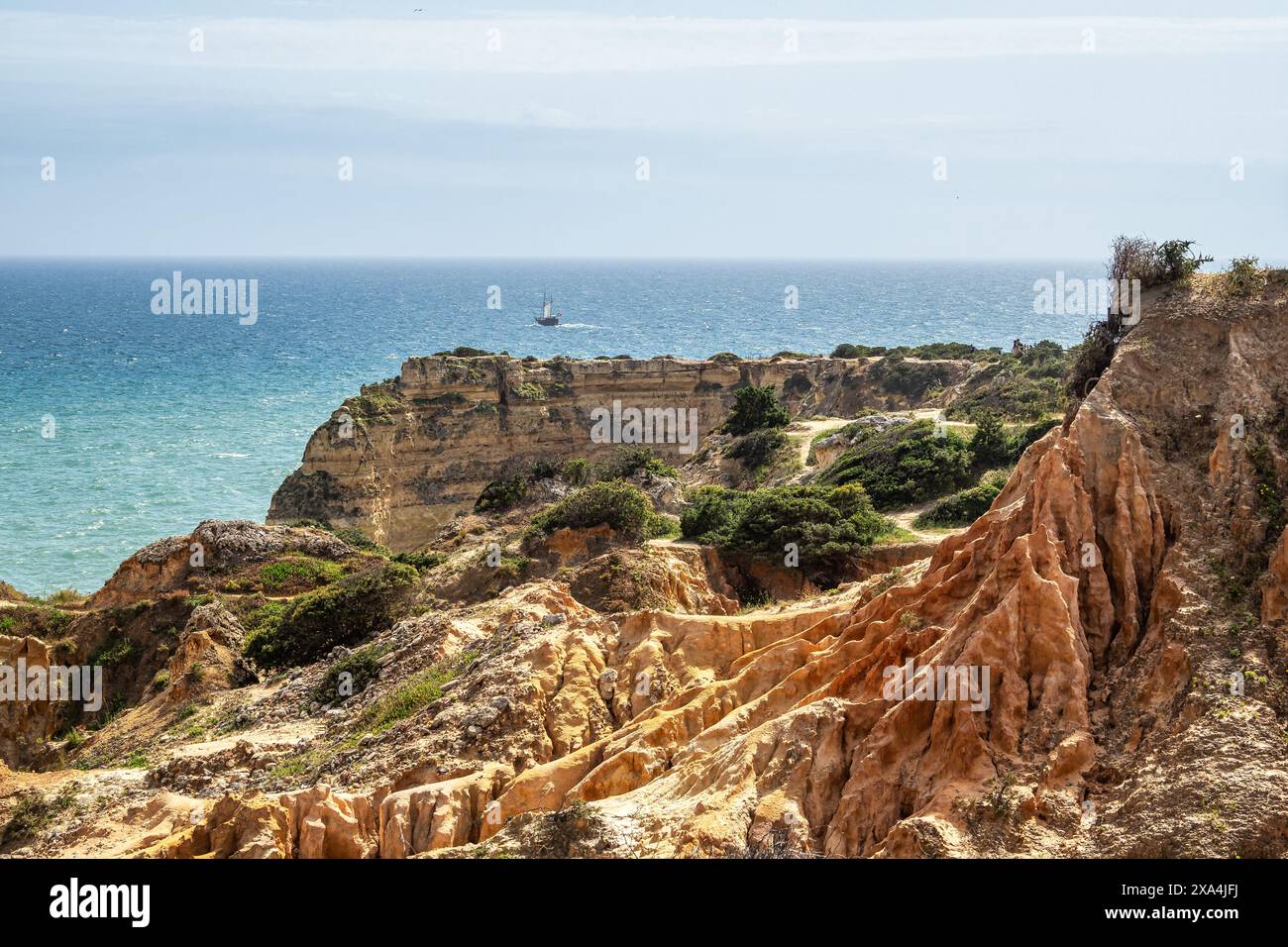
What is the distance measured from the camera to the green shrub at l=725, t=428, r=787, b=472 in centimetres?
5269

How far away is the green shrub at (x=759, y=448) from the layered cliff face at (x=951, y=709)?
31705mm

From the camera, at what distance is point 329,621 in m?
29.6

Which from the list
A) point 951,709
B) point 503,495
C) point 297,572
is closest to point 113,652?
point 297,572

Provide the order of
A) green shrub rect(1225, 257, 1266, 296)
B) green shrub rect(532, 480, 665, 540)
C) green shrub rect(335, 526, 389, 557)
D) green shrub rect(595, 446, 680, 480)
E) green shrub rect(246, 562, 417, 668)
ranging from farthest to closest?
green shrub rect(335, 526, 389, 557), green shrub rect(595, 446, 680, 480), green shrub rect(532, 480, 665, 540), green shrub rect(246, 562, 417, 668), green shrub rect(1225, 257, 1266, 296)

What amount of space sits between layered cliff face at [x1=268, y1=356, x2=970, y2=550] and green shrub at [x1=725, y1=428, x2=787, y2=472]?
910 centimetres

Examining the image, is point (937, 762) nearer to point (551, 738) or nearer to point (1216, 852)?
point (1216, 852)

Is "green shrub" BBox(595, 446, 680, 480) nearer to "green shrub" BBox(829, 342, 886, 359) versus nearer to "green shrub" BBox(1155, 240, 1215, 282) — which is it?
"green shrub" BBox(1155, 240, 1215, 282)

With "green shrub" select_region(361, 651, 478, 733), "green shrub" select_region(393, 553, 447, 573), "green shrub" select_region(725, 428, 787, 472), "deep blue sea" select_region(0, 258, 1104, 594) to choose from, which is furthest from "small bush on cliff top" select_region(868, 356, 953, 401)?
"green shrub" select_region(361, 651, 478, 733)

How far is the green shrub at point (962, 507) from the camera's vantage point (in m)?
32.6

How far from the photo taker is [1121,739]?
500 inches

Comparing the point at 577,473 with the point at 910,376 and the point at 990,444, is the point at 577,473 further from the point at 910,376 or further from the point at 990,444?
the point at 910,376

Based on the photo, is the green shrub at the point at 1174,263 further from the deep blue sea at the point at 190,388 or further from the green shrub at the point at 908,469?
the deep blue sea at the point at 190,388
